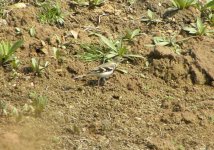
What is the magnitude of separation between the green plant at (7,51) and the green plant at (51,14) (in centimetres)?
68

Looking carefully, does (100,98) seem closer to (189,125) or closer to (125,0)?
(189,125)

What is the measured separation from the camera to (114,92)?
5121mm

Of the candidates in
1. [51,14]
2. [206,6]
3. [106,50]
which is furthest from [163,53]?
[51,14]

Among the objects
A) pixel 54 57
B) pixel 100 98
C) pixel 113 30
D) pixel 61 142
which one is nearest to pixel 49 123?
pixel 61 142

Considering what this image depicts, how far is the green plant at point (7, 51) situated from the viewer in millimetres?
5324

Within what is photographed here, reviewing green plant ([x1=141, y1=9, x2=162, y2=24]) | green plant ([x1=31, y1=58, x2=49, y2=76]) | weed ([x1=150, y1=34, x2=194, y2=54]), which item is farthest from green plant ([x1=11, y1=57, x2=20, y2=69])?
green plant ([x1=141, y1=9, x2=162, y2=24])

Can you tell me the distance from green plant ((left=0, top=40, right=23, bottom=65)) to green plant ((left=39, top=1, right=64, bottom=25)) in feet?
2.22

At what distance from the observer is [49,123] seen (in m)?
4.74

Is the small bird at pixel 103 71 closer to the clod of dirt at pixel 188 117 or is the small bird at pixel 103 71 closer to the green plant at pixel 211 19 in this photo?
the clod of dirt at pixel 188 117

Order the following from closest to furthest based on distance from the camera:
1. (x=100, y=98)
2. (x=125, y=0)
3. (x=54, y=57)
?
(x=100, y=98) < (x=54, y=57) < (x=125, y=0)

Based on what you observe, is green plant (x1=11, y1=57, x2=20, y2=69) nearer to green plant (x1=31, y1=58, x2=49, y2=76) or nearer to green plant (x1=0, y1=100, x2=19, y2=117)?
green plant (x1=31, y1=58, x2=49, y2=76)

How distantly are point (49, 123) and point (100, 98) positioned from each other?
58 centimetres

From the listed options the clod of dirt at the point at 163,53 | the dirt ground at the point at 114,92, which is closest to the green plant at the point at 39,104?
the dirt ground at the point at 114,92

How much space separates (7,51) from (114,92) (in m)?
1.17
